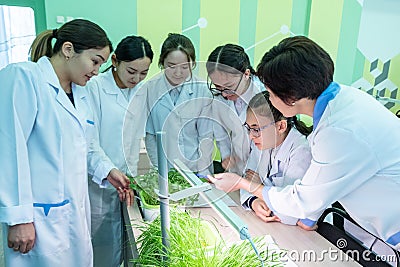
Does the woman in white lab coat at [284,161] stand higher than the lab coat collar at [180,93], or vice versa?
the lab coat collar at [180,93]

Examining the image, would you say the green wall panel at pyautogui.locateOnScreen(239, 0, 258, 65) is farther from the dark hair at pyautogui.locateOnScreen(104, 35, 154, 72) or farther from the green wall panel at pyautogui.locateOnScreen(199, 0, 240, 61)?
the dark hair at pyautogui.locateOnScreen(104, 35, 154, 72)

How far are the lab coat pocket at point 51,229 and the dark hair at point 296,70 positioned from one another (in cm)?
88

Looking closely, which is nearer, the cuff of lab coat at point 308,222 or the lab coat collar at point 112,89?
the cuff of lab coat at point 308,222

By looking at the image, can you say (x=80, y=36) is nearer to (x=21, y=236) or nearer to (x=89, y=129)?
(x=89, y=129)

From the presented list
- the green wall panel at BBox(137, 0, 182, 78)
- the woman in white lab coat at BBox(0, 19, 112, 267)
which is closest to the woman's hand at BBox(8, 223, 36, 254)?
the woman in white lab coat at BBox(0, 19, 112, 267)

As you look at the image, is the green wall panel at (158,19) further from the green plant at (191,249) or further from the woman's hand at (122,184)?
the green plant at (191,249)

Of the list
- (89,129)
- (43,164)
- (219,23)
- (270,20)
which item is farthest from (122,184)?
(270,20)

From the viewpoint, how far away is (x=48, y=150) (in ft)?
4.01

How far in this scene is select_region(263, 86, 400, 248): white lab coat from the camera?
108cm

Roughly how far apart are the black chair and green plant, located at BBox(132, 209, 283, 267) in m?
0.43

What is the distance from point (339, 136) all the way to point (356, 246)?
47 centimetres

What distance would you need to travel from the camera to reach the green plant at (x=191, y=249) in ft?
3.02

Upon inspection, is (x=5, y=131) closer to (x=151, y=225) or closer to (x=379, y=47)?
(x=151, y=225)

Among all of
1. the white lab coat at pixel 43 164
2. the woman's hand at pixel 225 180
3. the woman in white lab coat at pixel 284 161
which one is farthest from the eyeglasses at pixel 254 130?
the white lab coat at pixel 43 164
